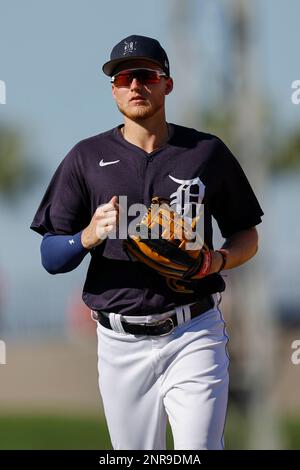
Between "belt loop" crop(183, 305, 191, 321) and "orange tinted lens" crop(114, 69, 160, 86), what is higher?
"orange tinted lens" crop(114, 69, 160, 86)

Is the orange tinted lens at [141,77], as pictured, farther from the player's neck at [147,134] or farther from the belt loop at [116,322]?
the belt loop at [116,322]

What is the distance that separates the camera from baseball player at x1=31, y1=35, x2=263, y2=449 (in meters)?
5.73

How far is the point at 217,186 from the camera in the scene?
590 cm

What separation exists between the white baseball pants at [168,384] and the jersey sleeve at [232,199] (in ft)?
1.41

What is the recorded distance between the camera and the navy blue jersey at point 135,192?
19.0 feet

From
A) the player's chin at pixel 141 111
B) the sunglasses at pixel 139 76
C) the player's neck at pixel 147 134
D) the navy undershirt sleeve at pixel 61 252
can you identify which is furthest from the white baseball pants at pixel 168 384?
the sunglasses at pixel 139 76

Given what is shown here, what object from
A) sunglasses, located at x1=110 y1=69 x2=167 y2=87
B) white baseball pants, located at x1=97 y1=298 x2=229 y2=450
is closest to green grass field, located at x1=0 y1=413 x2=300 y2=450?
white baseball pants, located at x1=97 y1=298 x2=229 y2=450

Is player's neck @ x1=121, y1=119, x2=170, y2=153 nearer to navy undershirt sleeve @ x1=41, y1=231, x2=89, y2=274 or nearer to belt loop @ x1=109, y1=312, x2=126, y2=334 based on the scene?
navy undershirt sleeve @ x1=41, y1=231, x2=89, y2=274

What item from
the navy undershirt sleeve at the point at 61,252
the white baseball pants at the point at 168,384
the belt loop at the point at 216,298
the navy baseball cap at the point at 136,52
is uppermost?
the navy baseball cap at the point at 136,52

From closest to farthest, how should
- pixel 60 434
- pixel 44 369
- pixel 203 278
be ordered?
pixel 203 278
pixel 60 434
pixel 44 369

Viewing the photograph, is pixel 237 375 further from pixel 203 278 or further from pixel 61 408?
pixel 203 278

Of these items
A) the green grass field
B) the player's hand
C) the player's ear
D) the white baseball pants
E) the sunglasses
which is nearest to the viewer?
the player's hand

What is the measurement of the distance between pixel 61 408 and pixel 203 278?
1673 centimetres
